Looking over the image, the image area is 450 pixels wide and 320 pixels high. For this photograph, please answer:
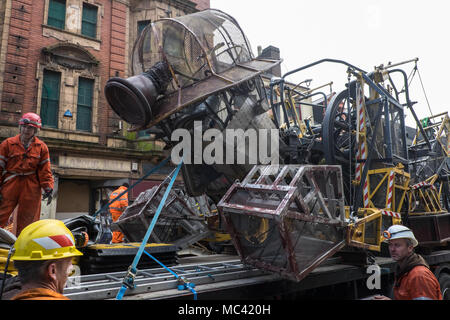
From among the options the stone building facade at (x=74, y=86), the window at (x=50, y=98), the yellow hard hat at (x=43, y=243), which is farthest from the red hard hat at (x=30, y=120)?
the window at (x=50, y=98)

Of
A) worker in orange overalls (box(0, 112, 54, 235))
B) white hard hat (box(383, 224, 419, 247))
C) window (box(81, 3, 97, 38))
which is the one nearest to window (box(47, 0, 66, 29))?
window (box(81, 3, 97, 38))

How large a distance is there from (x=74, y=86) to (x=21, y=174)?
9.32m

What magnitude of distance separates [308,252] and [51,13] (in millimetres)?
12795

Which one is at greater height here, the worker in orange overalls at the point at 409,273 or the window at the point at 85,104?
the window at the point at 85,104

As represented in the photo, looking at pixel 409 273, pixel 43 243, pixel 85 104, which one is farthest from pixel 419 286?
pixel 85 104

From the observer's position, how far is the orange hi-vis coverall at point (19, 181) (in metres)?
3.37

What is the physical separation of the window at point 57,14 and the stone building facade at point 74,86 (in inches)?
1.3

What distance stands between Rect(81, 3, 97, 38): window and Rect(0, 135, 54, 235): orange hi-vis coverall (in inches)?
417

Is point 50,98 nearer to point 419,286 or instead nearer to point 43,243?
point 43,243

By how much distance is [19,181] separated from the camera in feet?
11.2

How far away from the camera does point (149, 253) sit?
3.21 metres

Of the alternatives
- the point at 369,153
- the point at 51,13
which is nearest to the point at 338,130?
the point at 369,153

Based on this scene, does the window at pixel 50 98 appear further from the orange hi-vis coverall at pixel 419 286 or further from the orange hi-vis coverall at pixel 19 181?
the orange hi-vis coverall at pixel 419 286

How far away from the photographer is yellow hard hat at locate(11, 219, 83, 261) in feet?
4.84
